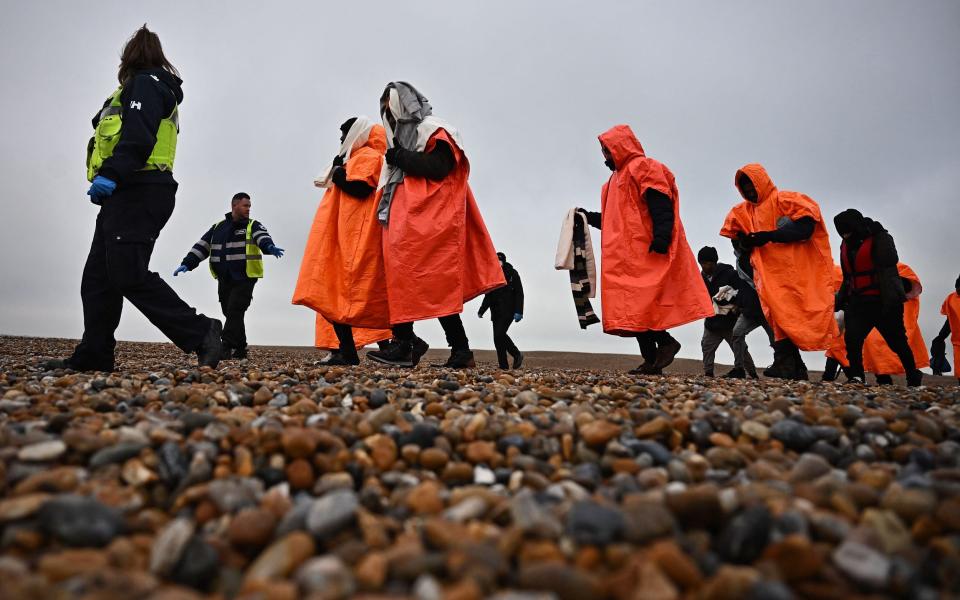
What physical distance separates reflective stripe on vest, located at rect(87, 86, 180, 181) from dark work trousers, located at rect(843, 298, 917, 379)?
6321 millimetres

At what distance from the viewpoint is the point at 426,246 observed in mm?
4695

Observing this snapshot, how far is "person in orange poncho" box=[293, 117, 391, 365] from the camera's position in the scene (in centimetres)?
511

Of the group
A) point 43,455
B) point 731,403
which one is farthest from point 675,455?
point 43,455

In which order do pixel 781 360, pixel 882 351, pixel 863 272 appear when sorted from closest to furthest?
pixel 863 272, pixel 781 360, pixel 882 351

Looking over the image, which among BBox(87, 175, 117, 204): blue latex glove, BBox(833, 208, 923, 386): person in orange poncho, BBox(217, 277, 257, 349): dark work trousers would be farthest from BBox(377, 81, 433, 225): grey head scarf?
BBox(833, 208, 923, 386): person in orange poncho

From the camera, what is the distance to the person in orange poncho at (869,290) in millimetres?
5613

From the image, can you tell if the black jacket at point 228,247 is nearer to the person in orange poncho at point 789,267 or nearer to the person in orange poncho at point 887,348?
the person in orange poncho at point 789,267

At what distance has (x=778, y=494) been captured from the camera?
4.32 feet

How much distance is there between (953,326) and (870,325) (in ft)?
19.1

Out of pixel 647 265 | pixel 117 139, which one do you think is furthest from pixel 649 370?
pixel 117 139

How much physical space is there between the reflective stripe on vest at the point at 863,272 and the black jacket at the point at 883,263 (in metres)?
0.03

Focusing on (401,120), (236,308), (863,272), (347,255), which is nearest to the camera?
(401,120)

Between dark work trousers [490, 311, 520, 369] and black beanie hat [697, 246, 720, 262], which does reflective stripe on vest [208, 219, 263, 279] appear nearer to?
dark work trousers [490, 311, 520, 369]

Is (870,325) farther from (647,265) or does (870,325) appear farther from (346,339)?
(346,339)
